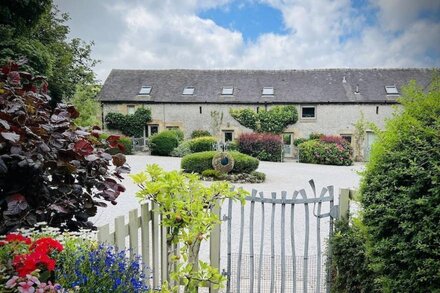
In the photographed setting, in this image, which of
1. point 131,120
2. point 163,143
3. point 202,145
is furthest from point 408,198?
point 131,120

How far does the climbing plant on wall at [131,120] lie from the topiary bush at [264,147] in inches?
337

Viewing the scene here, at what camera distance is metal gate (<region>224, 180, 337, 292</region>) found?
3952mm

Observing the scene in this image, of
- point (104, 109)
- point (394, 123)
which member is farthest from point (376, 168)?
point (104, 109)

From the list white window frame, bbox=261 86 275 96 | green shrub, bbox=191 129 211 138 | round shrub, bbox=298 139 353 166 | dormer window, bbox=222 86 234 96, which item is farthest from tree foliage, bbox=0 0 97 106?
round shrub, bbox=298 139 353 166

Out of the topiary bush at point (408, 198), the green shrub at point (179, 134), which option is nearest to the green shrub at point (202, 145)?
the green shrub at point (179, 134)

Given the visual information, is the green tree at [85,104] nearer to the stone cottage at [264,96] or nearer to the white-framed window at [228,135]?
the stone cottage at [264,96]

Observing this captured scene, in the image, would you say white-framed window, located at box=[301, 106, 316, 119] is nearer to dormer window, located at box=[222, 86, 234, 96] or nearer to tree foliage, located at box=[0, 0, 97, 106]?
dormer window, located at box=[222, 86, 234, 96]

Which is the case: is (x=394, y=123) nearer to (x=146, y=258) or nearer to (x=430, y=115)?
(x=430, y=115)

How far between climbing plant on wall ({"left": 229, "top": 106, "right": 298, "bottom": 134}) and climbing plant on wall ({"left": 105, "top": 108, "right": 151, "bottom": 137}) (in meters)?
6.93

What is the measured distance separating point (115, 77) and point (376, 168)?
28.0m

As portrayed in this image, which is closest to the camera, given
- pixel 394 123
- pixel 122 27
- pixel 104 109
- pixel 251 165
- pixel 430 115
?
pixel 430 115

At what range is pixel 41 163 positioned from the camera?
7.15ft

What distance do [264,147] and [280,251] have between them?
55.1 feet

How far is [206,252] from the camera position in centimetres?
591
